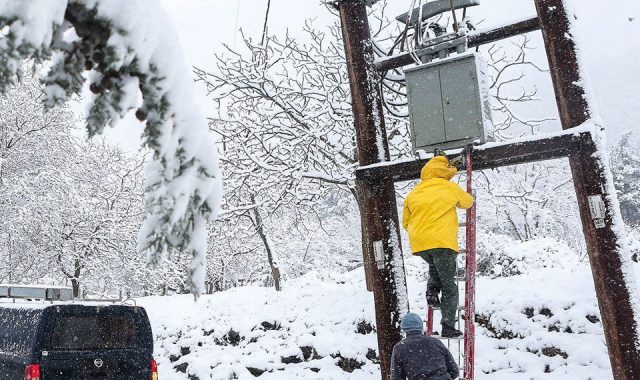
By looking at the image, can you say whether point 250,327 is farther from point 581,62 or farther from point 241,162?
point 581,62

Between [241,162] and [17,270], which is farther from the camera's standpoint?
[17,270]

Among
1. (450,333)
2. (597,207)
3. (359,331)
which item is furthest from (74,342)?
(597,207)

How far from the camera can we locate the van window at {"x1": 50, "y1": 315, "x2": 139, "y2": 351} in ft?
21.9

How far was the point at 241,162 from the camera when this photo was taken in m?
13.6

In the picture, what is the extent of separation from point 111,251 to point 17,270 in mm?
3790

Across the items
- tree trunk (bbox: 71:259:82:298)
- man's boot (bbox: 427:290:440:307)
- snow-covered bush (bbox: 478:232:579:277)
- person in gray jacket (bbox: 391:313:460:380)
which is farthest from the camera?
tree trunk (bbox: 71:259:82:298)

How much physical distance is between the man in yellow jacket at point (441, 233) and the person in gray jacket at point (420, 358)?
87 cm

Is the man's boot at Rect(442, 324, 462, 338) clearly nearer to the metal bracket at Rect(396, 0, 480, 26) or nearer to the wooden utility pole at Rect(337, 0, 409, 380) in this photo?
the wooden utility pole at Rect(337, 0, 409, 380)

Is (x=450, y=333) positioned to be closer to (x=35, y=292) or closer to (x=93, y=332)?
(x=93, y=332)

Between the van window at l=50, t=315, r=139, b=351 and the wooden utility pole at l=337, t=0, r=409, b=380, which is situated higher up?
Result: the wooden utility pole at l=337, t=0, r=409, b=380

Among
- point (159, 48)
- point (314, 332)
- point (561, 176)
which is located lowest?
point (314, 332)

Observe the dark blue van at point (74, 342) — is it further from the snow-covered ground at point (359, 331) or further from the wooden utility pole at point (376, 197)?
the snow-covered ground at point (359, 331)

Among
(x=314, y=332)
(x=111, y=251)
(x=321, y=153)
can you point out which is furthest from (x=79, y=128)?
(x=314, y=332)

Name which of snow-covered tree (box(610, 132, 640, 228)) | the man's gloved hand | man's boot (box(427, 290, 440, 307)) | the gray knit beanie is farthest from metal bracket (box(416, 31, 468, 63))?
snow-covered tree (box(610, 132, 640, 228))
